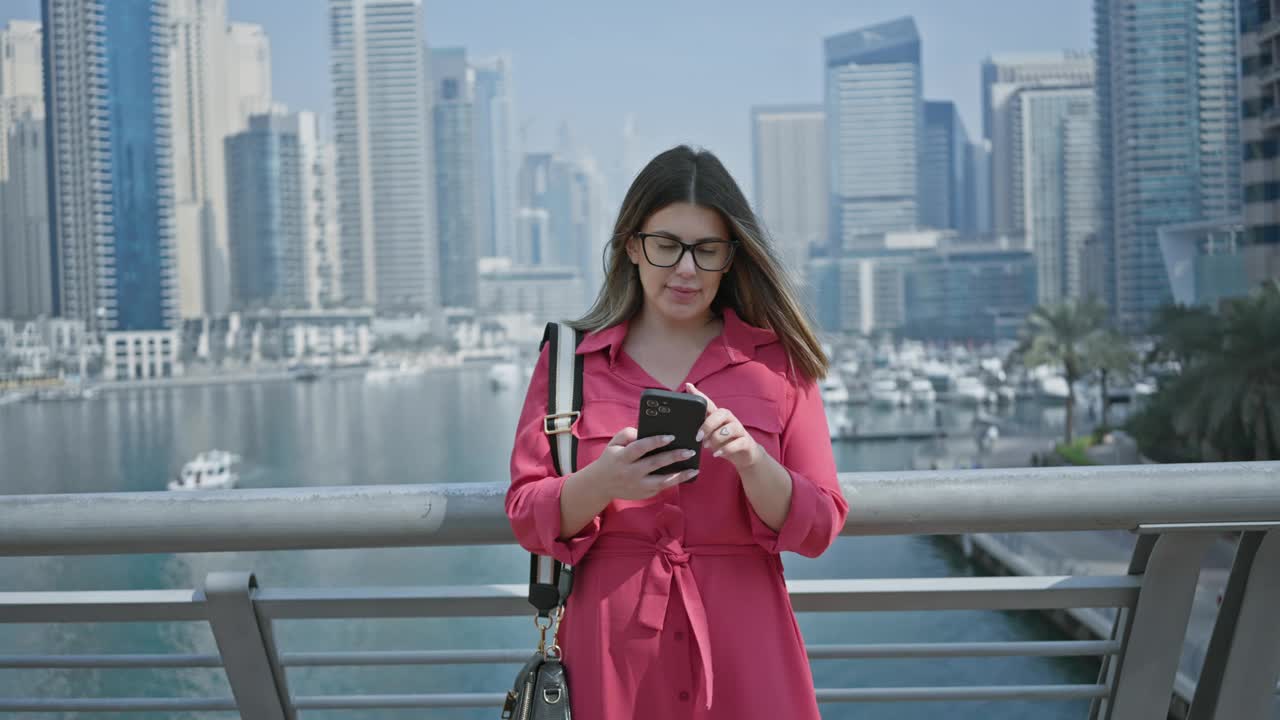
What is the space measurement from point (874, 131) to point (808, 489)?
87.2m

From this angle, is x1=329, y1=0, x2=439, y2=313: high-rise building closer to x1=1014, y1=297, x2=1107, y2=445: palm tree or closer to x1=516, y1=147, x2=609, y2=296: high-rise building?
x1=516, y1=147, x2=609, y2=296: high-rise building

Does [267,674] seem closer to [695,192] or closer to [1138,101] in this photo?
[695,192]

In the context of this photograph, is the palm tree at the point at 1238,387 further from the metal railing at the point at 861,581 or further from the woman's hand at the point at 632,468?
the woman's hand at the point at 632,468

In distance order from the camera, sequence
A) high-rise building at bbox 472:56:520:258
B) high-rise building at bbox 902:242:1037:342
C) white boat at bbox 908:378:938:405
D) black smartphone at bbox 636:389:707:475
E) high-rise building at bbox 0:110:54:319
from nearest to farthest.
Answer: black smartphone at bbox 636:389:707:475, high-rise building at bbox 0:110:54:319, white boat at bbox 908:378:938:405, high-rise building at bbox 902:242:1037:342, high-rise building at bbox 472:56:520:258

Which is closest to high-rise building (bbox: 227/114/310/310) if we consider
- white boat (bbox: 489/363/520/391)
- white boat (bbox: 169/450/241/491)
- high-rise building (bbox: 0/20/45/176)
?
high-rise building (bbox: 0/20/45/176)

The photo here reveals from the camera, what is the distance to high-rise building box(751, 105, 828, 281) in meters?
82.6

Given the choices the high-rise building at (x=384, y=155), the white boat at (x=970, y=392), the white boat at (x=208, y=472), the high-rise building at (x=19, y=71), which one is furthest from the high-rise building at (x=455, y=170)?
the white boat at (x=970, y=392)

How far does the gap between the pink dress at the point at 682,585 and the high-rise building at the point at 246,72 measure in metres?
81.1

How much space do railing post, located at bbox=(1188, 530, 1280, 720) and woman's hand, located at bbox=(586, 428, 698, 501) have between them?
797 mm

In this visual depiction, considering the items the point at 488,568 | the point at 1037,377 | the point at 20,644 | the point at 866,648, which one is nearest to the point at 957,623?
the point at 488,568

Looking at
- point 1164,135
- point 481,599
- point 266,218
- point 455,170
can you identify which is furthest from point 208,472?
point 1164,135

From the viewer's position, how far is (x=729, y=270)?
1391 millimetres

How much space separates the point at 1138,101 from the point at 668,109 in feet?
142

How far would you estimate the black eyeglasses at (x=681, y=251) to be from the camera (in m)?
1.27
